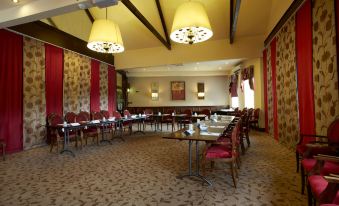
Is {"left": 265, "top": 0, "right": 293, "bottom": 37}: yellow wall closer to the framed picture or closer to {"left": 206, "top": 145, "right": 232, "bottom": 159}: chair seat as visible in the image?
{"left": 206, "top": 145, "right": 232, "bottom": 159}: chair seat

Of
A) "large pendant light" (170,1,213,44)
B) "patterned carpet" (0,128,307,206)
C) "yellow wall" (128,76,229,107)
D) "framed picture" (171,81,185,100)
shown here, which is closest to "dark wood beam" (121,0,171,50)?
"large pendant light" (170,1,213,44)

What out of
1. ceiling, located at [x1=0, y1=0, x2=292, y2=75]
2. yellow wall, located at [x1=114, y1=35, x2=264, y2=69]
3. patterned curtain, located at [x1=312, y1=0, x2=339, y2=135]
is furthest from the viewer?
yellow wall, located at [x1=114, y1=35, x2=264, y2=69]

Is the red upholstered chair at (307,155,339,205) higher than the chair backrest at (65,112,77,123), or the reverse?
the chair backrest at (65,112,77,123)

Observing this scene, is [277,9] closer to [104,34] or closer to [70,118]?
[104,34]

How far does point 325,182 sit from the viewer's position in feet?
6.24

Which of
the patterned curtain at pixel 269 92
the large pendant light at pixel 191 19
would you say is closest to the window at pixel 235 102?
the patterned curtain at pixel 269 92

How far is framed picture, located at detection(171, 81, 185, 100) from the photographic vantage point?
45.8 ft

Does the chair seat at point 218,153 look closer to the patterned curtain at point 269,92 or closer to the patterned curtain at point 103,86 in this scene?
the patterned curtain at point 269,92

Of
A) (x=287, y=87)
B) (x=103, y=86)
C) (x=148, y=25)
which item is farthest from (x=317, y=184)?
(x=103, y=86)

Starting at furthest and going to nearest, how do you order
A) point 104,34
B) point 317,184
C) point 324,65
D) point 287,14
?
point 104,34 → point 287,14 → point 324,65 → point 317,184

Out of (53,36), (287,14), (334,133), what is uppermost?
(53,36)

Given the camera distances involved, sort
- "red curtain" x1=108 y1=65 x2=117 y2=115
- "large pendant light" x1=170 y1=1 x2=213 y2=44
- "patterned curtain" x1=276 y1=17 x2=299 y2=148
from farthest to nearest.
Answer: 1. "red curtain" x1=108 y1=65 x2=117 y2=115
2. "patterned curtain" x1=276 y1=17 x2=299 y2=148
3. "large pendant light" x1=170 y1=1 x2=213 y2=44

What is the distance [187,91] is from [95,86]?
21.1ft

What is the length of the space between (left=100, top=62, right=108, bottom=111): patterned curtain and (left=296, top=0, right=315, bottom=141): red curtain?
7.93 m
